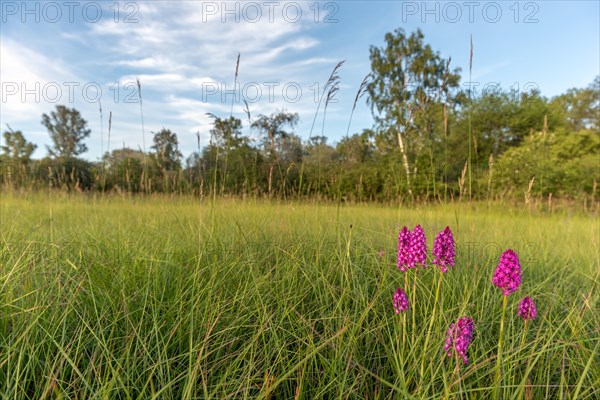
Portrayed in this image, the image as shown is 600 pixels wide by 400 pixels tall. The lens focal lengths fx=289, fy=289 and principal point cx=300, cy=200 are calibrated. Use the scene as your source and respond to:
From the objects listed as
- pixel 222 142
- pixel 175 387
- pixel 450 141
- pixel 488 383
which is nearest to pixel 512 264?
pixel 488 383

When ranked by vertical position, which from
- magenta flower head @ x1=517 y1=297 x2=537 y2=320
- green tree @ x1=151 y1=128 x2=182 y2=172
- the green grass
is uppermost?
green tree @ x1=151 y1=128 x2=182 y2=172

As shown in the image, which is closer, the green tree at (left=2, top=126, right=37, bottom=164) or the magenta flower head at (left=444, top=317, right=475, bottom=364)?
the magenta flower head at (left=444, top=317, right=475, bottom=364)

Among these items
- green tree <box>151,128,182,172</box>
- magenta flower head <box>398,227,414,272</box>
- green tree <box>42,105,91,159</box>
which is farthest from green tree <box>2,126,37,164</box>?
green tree <box>42,105,91,159</box>

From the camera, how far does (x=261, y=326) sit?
1.13 meters

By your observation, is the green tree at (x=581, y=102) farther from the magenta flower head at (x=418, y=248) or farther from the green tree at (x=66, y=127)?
the green tree at (x=66, y=127)

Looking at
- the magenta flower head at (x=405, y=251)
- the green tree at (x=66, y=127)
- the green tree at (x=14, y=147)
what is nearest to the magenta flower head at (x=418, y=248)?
the magenta flower head at (x=405, y=251)

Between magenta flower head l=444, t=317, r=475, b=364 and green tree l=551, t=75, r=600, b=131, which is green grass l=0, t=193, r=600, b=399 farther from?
green tree l=551, t=75, r=600, b=131

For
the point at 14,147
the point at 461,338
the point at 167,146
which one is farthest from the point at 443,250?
the point at 14,147

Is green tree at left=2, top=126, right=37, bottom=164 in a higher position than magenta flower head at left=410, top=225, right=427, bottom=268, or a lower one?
higher

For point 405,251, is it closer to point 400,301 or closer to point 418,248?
point 418,248

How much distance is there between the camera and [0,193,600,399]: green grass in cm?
103

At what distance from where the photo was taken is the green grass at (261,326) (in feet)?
3.39

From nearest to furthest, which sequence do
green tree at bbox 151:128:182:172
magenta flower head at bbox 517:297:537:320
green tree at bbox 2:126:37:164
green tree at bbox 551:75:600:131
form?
magenta flower head at bbox 517:297:537:320 < green tree at bbox 151:128:182:172 < green tree at bbox 2:126:37:164 < green tree at bbox 551:75:600:131

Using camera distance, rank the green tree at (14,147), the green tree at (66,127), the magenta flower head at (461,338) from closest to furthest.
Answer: the magenta flower head at (461,338)
the green tree at (14,147)
the green tree at (66,127)
